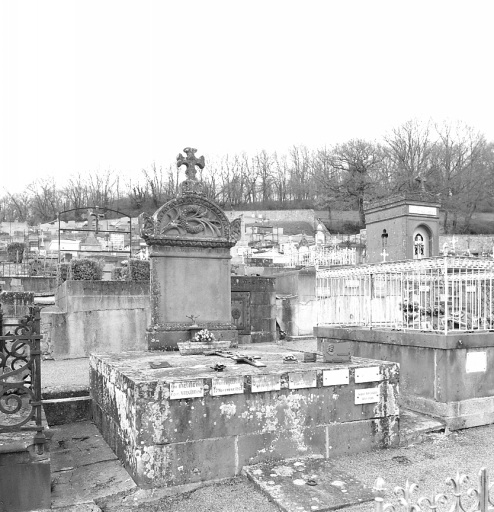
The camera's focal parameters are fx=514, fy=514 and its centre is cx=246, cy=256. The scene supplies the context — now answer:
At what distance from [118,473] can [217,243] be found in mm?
4663

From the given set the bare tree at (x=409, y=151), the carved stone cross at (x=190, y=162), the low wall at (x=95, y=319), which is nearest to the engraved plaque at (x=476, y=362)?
the carved stone cross at (x=190, y=162)

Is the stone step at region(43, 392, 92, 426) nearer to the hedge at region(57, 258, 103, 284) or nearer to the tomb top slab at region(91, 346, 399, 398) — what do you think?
the tomb top slab at region(91, 346, 399, 398)

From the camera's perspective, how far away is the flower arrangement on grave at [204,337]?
7.69 m

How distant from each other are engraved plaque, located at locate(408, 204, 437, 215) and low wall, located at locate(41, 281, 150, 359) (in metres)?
13.6

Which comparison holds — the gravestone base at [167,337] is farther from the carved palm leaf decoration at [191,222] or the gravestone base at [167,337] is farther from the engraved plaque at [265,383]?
the engraved plaque at [265,383]

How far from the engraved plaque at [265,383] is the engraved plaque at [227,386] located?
0.13 m

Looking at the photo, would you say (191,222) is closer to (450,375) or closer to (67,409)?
(67,409)

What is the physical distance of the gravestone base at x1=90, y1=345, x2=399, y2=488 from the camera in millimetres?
4445

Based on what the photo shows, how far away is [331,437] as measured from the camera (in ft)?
17.0

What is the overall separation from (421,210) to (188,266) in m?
17.0

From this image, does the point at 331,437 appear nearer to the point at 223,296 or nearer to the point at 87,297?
the point at 223,296

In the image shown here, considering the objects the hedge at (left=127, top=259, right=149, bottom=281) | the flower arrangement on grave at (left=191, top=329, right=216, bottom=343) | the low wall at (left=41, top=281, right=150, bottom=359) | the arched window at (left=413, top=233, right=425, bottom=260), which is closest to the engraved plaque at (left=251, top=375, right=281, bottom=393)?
the flower arrangement on grave at (left=191, top=329, right=216, bottom=343)

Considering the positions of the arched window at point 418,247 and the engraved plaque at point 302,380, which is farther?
the arched window at point 418,247

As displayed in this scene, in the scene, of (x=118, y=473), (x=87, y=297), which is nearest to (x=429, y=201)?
(x=87, y=297)
